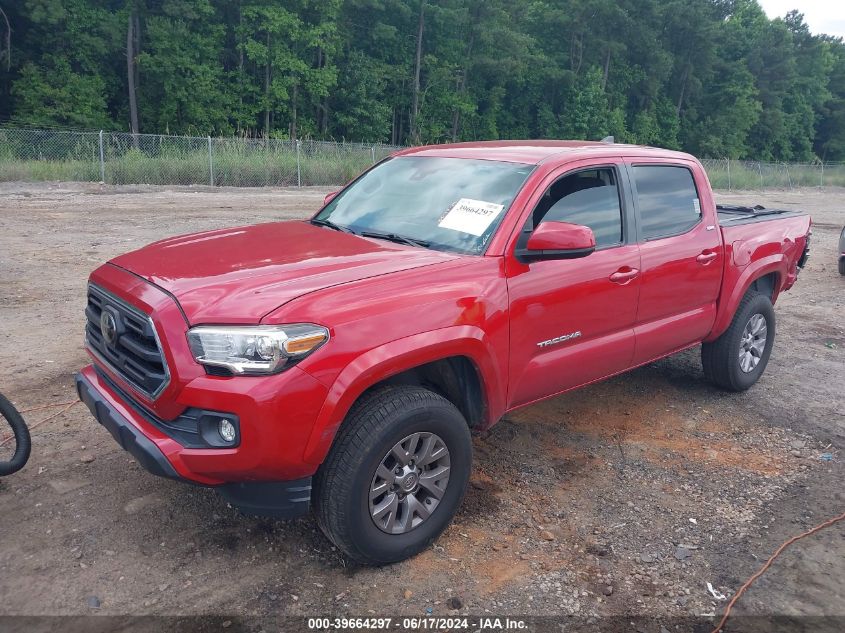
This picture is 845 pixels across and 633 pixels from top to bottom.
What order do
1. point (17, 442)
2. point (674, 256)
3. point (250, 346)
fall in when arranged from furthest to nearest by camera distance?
point (674, 256) < point (17, 442) < point (250, 346)

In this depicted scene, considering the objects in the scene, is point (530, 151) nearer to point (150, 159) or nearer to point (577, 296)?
point (577, 296)

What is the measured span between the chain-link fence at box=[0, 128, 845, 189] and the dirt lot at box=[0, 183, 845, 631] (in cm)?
1703

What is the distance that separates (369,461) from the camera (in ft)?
9.74

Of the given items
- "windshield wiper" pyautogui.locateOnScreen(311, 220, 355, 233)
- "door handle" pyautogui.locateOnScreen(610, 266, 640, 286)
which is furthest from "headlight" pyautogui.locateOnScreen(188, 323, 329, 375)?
"door handle" pyautogui.locateOnScreen(610, 266, 640, 286)

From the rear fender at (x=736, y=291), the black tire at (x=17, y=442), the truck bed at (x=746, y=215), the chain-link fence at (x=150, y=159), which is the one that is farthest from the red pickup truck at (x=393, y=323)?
the chain-link fence at (x=150, y=159)

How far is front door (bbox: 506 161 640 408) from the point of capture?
362 cm

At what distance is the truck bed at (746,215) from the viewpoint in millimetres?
5445

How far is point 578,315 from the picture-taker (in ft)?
12.8

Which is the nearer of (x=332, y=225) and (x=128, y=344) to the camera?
(x=128, y=344)

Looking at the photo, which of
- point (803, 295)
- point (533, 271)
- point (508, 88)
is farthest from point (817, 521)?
point (508, 88)

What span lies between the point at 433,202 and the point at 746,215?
11.3 ft

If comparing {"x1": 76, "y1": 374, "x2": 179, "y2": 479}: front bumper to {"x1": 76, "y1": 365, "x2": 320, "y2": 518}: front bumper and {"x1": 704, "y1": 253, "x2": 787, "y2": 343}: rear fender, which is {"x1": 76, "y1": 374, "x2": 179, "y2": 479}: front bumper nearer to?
{"x1": 76, "y1": 365, "x2": 320, "y2": 518}: front bumper

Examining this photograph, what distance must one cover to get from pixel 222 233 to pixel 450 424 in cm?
186

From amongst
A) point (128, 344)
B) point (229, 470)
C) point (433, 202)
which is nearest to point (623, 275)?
point (433, 202)
